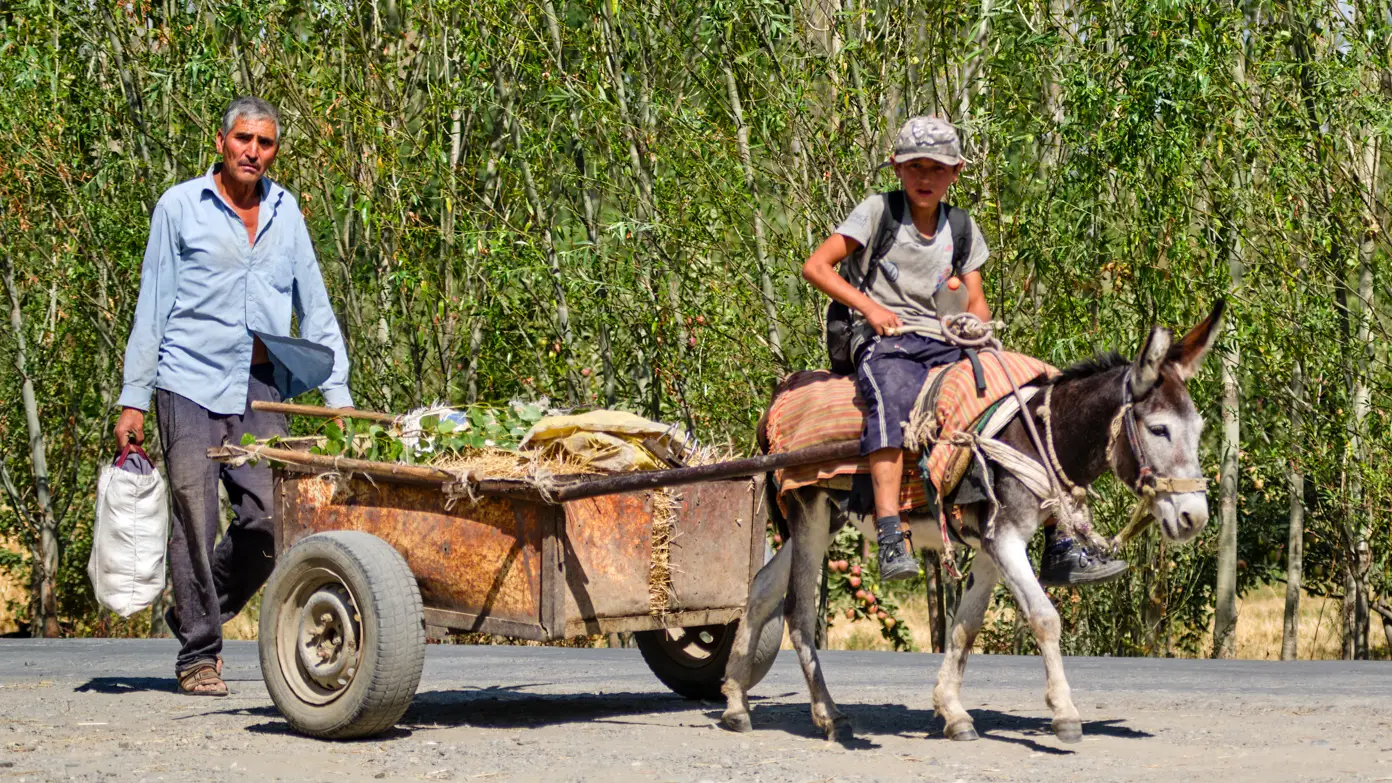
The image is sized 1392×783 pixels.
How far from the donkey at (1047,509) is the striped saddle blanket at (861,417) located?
0.14 m

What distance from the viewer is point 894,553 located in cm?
677

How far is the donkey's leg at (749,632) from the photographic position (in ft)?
24.2

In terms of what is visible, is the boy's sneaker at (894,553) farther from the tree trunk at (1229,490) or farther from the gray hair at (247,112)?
the tree trunk at (1229,490)

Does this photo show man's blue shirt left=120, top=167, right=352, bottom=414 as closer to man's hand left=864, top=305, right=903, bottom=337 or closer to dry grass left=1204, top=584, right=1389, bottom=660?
man's hand left=864, top=305, right=903, bottom=337

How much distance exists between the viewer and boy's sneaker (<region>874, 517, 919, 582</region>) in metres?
6.66

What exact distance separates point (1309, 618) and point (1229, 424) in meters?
11.3

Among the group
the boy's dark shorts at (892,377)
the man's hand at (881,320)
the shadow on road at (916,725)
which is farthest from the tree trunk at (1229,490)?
the man's hand at (881,320)

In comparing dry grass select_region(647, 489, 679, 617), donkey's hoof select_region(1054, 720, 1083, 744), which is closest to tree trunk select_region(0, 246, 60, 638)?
dry grass select_region(647, 489, 679, 617)

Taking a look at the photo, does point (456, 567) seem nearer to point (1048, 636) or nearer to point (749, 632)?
point (749, 632)

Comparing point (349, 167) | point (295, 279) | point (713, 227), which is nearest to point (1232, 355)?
point (713, 227)

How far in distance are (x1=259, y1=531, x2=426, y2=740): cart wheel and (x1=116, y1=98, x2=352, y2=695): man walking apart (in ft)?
3.45

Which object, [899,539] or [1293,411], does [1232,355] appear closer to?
[1293,411]

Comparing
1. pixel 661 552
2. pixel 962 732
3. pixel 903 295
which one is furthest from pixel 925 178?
pixel 962 732

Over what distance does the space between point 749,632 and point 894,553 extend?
97 cm
